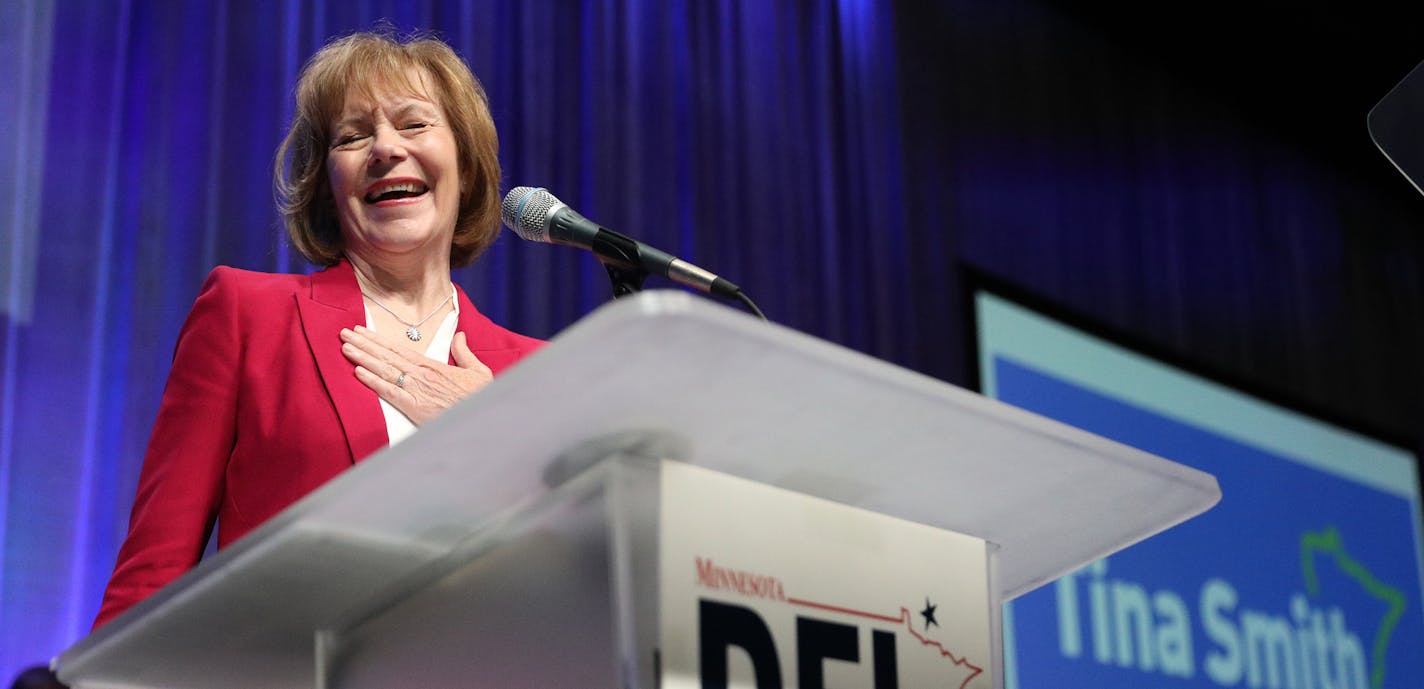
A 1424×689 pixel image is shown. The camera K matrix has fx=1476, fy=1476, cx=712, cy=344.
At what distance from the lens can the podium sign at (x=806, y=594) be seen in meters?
0.81

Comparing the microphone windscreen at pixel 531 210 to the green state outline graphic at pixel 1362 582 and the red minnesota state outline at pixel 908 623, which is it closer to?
the red minnesota state outline at pixel 908 623

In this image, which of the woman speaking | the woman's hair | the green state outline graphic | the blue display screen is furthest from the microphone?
the green state outline graphic

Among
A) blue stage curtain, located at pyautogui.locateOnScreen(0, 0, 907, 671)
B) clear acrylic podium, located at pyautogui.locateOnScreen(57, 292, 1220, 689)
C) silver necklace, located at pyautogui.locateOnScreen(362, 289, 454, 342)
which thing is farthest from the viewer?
blue stage curtain, located at pyautogui.locateOnScreen(0, 0, 907, 671)

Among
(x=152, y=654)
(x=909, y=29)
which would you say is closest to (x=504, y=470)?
(x=152, y=654)

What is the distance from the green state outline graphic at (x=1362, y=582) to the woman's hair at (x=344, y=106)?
350 centimetres

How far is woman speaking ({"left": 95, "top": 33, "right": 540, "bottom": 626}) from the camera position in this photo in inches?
53.8

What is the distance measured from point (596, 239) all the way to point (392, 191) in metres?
0.39

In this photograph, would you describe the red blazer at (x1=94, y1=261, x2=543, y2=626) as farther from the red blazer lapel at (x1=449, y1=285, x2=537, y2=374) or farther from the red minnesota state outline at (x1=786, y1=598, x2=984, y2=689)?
the red minnesota state outline at (x1=786, y1=598, x2=984, y2=689)

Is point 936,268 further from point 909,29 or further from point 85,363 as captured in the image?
point 85,363

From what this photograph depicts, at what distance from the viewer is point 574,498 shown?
831 millimetres

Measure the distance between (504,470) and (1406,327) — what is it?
5590mm

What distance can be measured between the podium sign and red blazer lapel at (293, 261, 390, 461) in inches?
24.8

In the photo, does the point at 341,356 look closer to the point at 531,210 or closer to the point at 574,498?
the point at 531,210

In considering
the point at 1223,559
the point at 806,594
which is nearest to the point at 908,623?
the point at 806,594
